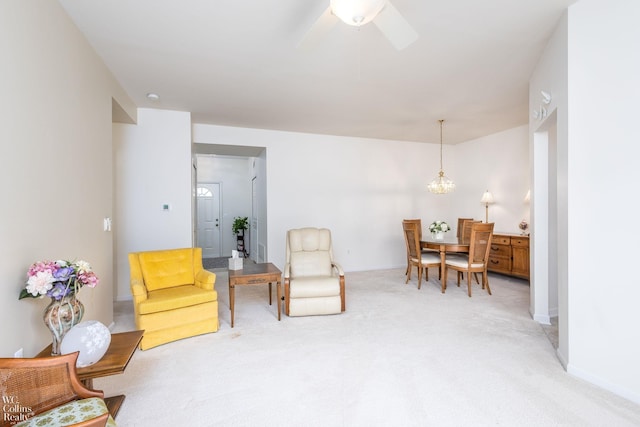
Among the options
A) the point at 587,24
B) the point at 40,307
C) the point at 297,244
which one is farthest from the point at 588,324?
the point at 40,307

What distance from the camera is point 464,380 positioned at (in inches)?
83.8

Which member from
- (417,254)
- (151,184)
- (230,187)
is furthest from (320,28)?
(230,187)

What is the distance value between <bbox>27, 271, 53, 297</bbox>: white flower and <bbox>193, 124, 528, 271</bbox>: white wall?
3.76m

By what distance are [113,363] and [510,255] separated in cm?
544

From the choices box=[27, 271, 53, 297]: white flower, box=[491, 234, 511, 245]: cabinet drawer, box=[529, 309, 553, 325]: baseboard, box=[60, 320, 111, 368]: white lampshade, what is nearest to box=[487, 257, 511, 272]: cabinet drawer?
box=[491, 234, 511, 245]: cabinet drawer

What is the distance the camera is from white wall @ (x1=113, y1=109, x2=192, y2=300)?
422cm

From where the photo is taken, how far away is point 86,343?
1602 millimetres

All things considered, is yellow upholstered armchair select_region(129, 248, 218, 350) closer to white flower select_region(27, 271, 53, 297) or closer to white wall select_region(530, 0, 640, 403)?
white flower select_region(27, 271, 53, 297)

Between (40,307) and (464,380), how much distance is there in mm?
2867

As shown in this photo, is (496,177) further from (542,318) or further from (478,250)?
(542,318)

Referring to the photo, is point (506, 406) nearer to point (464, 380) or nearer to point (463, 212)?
point (464, 380)

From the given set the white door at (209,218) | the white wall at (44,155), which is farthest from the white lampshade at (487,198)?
the white door at (209,218)

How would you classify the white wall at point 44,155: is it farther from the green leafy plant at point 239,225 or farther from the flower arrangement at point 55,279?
the green leafy plant at point 239,225

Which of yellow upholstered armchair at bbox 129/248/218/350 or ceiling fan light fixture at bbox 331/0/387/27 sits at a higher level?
ceiling fan light fixture at bbox 331/0/387/27
